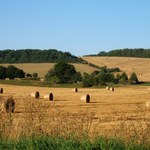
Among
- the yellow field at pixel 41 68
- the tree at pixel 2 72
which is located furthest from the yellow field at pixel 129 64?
the tree at pixel 2 72

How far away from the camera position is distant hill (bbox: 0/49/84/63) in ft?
346

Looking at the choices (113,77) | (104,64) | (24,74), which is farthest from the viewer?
(104,64)

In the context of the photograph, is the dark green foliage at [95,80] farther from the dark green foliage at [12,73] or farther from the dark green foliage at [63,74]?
the dark green foliage at [12,73]

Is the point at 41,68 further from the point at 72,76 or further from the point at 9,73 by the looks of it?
the point at 72,76

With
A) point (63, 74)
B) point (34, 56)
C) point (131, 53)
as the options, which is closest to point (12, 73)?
point (63, 74)

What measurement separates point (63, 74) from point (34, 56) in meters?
31.6

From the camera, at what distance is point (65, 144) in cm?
695

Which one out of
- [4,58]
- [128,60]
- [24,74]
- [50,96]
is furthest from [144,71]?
[50,96]

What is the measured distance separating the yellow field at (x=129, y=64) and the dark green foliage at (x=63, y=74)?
11.2 meters

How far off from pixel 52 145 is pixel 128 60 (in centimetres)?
Answer: 9274

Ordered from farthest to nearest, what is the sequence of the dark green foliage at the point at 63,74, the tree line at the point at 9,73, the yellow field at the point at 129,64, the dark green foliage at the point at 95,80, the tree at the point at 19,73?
the yellow field at the point at 129,64, the tree at the point at 19,73, the tree line at the point at 9,73, the dark green foliage at the point at 63,74, the dark green foliage at the point at 95,80

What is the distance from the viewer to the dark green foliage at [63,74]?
76.1 m

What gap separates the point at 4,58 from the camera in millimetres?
107125

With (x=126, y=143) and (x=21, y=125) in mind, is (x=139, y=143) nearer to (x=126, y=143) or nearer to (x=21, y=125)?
(x=126, y=143)
